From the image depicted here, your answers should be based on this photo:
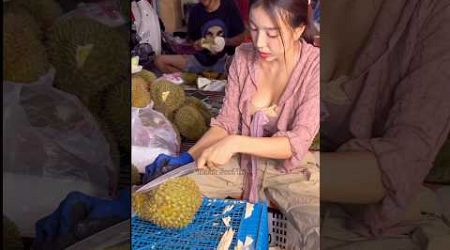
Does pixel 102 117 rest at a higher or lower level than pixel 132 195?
higher

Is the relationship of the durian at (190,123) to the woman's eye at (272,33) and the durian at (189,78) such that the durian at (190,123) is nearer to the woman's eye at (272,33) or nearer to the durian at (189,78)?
the durian at (189,78)

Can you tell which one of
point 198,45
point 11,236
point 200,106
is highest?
point 198,45

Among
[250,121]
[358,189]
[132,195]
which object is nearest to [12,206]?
[132,195]

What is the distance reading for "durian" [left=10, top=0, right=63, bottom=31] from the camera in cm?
113

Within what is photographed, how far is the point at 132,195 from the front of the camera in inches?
45.2

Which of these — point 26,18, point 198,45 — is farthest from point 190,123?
point 26,18

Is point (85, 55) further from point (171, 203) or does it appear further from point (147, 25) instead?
point (171, 203)

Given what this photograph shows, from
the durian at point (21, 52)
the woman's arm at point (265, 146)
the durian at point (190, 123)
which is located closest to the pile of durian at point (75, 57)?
the durian at point (21, 52)

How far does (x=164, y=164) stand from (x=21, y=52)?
340 mm

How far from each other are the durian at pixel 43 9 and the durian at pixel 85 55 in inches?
0.5

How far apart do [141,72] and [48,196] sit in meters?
0.31

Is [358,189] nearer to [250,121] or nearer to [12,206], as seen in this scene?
[250,121]

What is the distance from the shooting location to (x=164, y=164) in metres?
1.12

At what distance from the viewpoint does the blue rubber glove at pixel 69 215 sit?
1.20 meters
